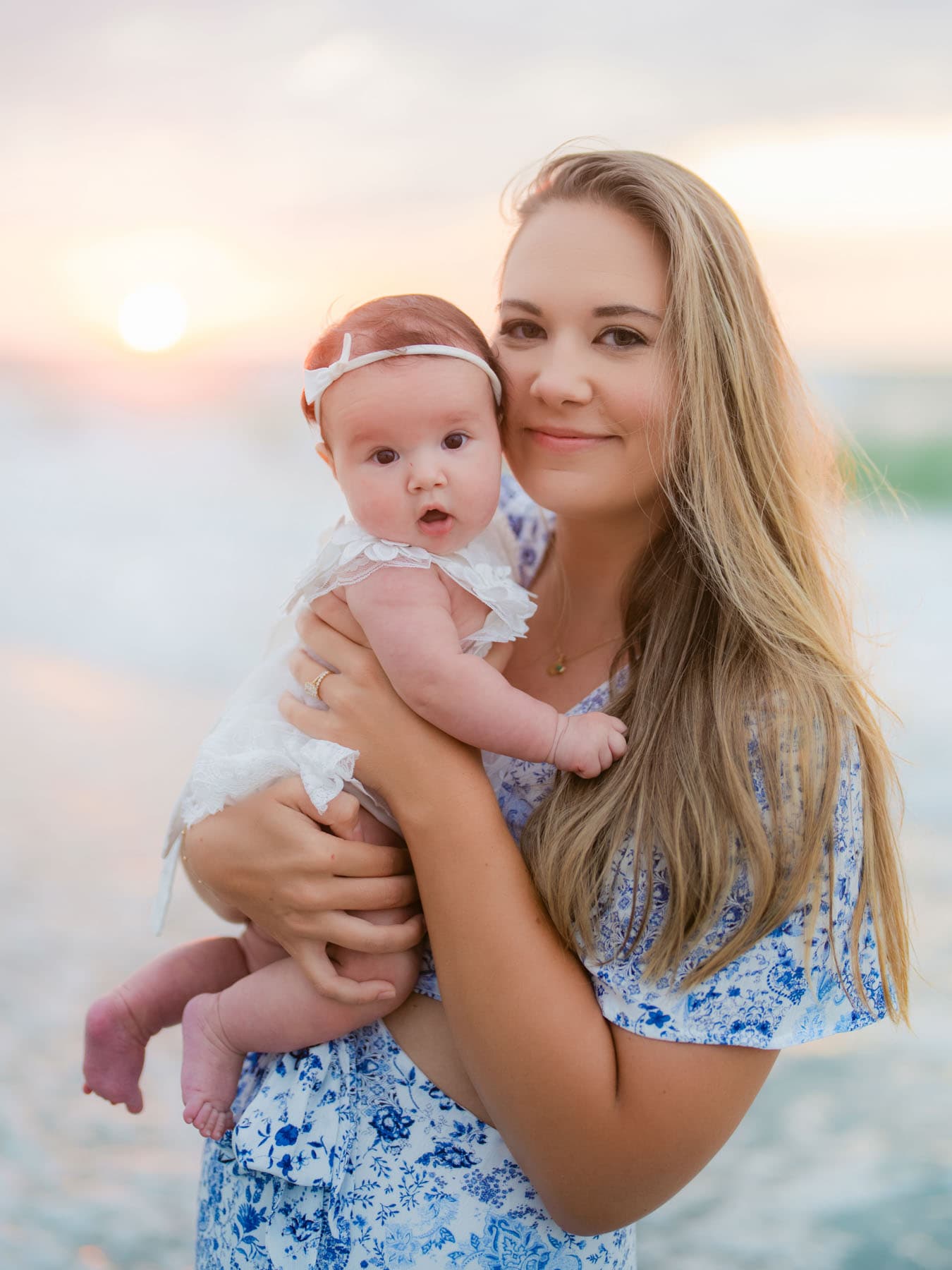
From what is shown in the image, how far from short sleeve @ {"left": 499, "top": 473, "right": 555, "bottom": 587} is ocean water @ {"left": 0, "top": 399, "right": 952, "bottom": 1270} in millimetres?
606

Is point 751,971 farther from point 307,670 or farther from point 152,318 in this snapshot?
point 152,318

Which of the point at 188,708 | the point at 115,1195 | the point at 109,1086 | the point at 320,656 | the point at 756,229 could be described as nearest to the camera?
the point at 320,656

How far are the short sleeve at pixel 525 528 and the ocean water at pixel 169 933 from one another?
0.61 m

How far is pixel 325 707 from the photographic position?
1815mm

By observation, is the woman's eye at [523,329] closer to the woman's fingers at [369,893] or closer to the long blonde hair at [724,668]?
the long blonde hair at [724,668]

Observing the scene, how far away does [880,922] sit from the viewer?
63.6 inches

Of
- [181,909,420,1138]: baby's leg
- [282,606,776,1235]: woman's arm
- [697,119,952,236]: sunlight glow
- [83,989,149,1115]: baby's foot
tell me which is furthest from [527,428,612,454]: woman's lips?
[697,119,952,236]: sunlight glow

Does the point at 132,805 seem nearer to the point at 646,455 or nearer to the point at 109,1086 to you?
the point at 109,1086

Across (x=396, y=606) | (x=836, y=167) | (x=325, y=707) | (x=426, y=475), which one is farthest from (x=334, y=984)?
(x=836, y=167)

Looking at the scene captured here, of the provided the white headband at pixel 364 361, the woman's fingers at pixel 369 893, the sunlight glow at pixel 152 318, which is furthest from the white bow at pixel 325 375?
the sunlight glow at pixel 152 318

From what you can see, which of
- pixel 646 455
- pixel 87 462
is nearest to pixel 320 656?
pixel 646 455

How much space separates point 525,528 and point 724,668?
75 cm

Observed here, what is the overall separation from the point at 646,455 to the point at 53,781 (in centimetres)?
443

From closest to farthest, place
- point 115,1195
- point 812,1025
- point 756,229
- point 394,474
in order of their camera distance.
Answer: point 812,1025, point 394,474, point 115,1195, point 756,229
